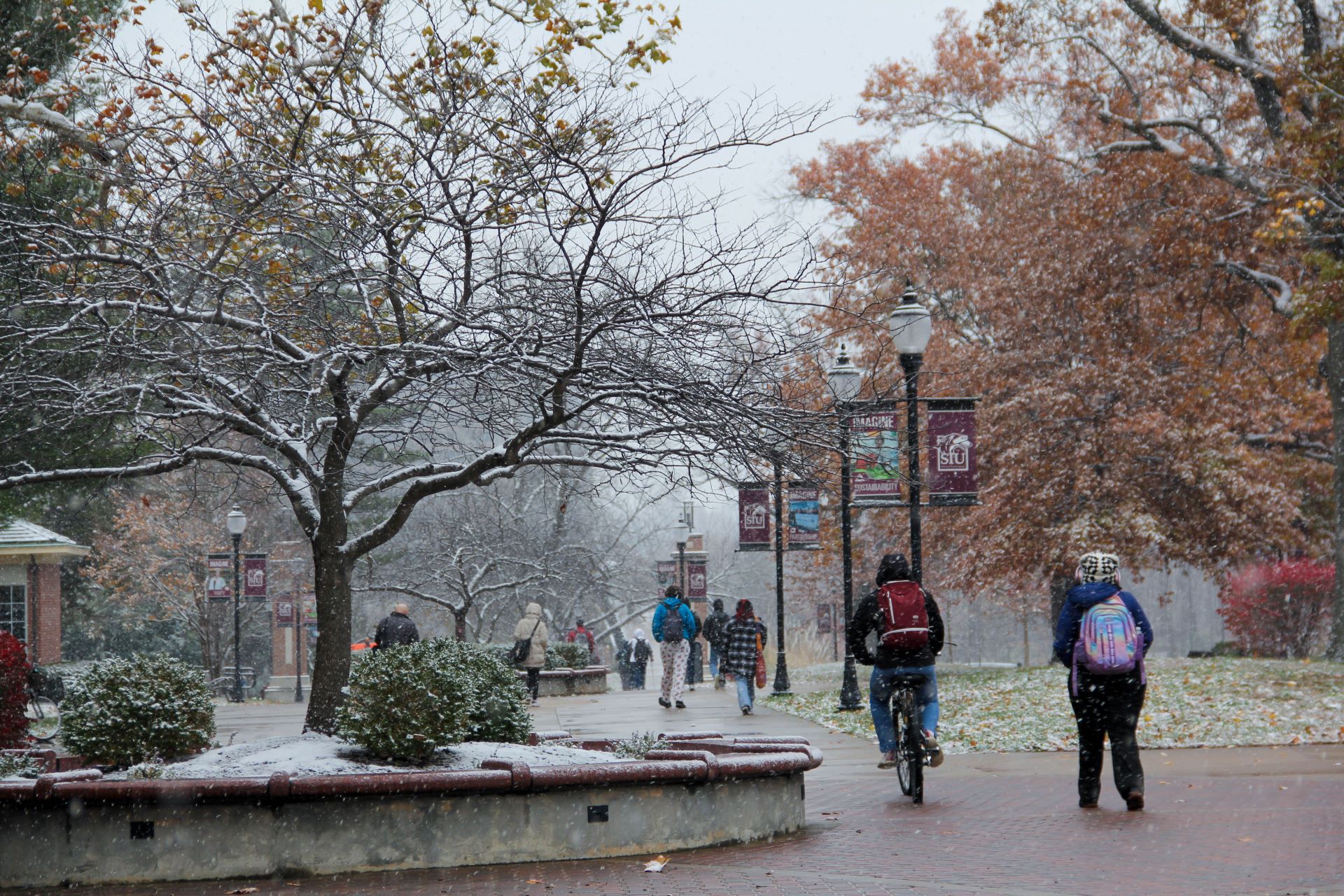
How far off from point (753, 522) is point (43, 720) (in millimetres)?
11908

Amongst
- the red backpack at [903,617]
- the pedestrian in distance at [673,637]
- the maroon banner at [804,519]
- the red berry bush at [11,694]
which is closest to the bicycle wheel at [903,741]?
the red backpack at [903,617]

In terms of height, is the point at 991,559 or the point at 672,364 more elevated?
the point at 672,364

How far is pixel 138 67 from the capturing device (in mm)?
10945

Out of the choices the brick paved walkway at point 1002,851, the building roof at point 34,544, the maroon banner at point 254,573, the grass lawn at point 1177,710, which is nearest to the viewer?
the brick paved walkway at point 1002,851

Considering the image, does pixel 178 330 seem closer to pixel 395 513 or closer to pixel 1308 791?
pixel 395 513

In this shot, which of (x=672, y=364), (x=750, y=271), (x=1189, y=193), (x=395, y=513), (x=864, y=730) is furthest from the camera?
(x=1189, y=193)

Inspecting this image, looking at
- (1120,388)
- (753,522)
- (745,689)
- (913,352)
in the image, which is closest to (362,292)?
(913,352)

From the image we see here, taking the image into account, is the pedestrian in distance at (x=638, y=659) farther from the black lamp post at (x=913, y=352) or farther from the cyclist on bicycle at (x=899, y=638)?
the cyclist on bicycle at (x=899, y=638)

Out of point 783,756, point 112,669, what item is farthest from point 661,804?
point 112,669

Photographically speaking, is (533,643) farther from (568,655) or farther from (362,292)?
(362,292)

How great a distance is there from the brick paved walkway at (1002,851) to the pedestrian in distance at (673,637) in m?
8.82

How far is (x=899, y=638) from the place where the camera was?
10.8 metres

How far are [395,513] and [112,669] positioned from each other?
→ 2.29m

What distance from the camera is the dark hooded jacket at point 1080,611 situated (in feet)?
32.0
